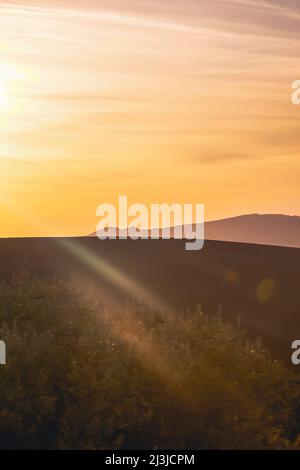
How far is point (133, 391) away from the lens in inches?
623

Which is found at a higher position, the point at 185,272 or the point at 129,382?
the point at 185,272

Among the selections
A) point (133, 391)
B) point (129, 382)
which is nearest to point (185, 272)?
point (129, 382)

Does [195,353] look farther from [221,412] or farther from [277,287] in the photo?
[277,287]

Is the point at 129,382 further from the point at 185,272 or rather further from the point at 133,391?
the point at 185,272

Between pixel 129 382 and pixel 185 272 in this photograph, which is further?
pixel 185 272

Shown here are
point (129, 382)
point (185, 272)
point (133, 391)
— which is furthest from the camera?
point (185, 272)

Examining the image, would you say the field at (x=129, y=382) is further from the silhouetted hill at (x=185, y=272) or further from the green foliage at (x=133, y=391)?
the silhouetted hill at (x=185, y=272)

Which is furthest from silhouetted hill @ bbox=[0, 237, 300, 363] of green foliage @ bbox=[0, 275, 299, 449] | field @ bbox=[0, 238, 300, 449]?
green foliage @ bbox=[0, 275, 299, 449]

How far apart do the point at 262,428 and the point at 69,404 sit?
3063mm

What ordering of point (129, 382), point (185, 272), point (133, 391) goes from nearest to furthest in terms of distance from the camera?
1. point (133, 391)
2. point (129, 382)
3. point (185, 272)

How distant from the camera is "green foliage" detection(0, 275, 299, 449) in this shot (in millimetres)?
15562

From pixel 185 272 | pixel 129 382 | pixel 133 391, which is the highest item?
pixel 185 272
